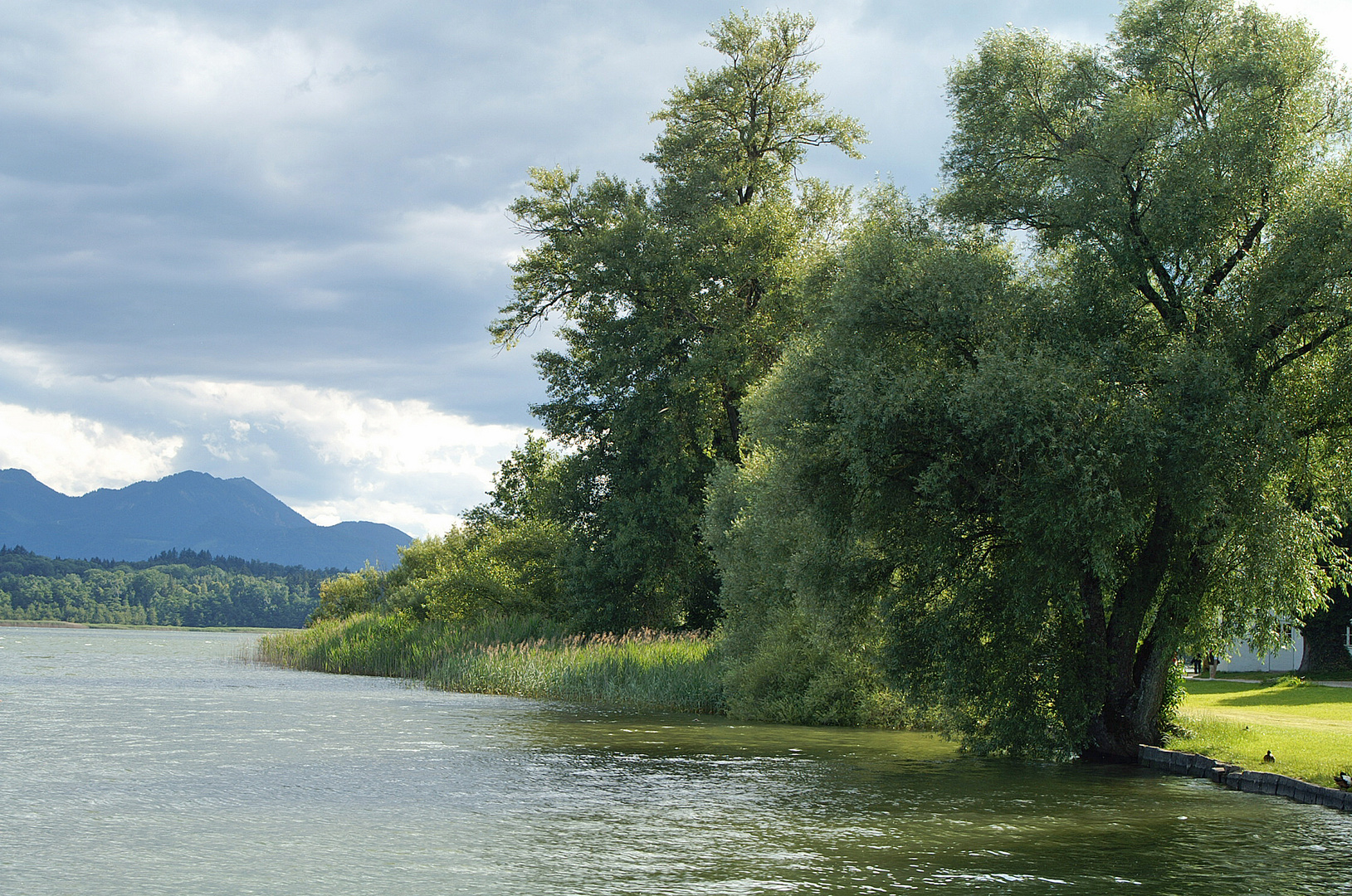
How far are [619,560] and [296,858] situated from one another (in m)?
30.3

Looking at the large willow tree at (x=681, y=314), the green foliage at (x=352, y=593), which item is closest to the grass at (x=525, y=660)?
the large willow tree at (x=681, y=314)

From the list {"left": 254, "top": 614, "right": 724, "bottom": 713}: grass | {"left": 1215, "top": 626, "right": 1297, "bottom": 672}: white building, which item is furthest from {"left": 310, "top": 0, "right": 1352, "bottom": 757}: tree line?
{"left": 1215, "top": 626, "right": 1297, "bottom": 672}: white building

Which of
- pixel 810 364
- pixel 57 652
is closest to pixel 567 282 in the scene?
pixel 810 364

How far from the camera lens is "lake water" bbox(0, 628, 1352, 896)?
10.8 metres

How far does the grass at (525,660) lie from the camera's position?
31.2 meters

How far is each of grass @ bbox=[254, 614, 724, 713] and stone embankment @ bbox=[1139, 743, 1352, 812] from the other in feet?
40.5

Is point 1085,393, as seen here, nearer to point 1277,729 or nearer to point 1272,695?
point 1277,729

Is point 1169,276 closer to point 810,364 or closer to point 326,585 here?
point 810,364

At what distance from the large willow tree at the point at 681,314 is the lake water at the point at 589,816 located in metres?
18.1

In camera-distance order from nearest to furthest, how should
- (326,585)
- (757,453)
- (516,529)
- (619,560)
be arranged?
(757,453) → (619,560) → (516,529) → (326,585)

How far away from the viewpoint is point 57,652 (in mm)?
64250

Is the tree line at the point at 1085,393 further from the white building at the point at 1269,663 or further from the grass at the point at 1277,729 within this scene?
the white building at the point at 1269,663

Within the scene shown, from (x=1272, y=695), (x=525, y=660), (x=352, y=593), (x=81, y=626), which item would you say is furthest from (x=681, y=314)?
(x=81, y=626)

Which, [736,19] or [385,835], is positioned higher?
[736,19]
